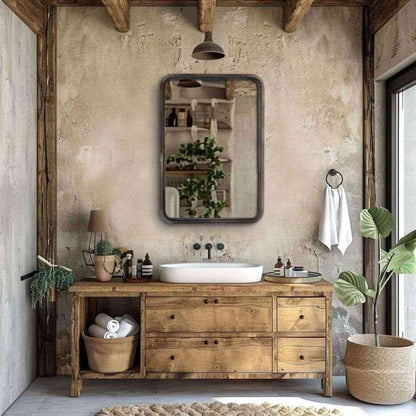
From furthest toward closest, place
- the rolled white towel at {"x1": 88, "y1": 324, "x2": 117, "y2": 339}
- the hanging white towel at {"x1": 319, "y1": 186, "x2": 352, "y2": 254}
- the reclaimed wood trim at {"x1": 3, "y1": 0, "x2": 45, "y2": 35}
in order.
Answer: the hanging white towel at {"x1": 319, "y1": 186, "x2": 352, "y2": 254} < the rolled white towel at {"x1": 88, "y1": 324, "x2": 117, "y2": 339} < the reclaimed wood trim at {"x1": 3, "y1": 0, "x2": 45, "y2": 35}

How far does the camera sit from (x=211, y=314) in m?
4.07

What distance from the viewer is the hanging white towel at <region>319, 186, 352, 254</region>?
4574 mm

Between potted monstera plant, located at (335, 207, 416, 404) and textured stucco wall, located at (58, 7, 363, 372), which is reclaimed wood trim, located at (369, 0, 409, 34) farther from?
potted monstera plant, located at (335, 207, 416, 404)

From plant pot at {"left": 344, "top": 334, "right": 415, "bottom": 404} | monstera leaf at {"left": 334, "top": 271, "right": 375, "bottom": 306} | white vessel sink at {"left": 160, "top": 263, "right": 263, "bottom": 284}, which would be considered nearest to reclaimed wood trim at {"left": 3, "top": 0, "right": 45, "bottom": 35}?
white vessel sink at {"left": 160, "top": 263, "right": 263, "bottom": 284}

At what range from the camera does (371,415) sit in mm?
3744

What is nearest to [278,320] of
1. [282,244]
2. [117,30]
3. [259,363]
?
[259,363]

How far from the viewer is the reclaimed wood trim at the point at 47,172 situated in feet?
15.1

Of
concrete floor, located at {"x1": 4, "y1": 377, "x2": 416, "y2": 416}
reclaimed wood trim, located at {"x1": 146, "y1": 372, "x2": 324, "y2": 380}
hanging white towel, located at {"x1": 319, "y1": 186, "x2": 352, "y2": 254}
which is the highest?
hanging white towel, located at {"x1": 319, "y1": 186, "x2": 352, "y2": 254}

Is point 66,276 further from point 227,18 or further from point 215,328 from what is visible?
point 227,18

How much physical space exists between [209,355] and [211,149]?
1.58 m

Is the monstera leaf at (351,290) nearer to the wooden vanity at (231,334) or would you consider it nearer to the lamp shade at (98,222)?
the wooden vanity at (231,334)

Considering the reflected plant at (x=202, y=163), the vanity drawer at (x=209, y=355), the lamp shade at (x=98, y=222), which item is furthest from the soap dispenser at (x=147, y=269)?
the reflected plant at (x=202, y=163)

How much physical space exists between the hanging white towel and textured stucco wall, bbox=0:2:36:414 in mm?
2243

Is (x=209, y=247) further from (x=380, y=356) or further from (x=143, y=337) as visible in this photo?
(x=380, y=356)
